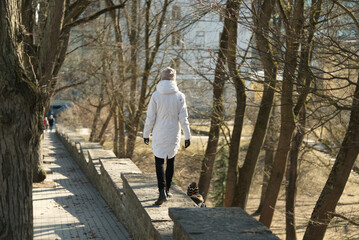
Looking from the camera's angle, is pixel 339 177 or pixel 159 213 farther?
pixel 339 177

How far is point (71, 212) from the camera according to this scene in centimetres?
980

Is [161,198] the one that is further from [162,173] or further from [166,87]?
[166,87]

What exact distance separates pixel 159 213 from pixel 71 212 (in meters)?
Result: 4.48

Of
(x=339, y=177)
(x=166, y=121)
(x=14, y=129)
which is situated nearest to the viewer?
(x=14, y=129)

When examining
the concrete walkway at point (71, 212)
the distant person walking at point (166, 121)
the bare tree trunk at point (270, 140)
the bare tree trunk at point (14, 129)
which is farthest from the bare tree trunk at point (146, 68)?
the bare tree trunk at point (14, 129)

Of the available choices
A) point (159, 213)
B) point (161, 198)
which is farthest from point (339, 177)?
point (159, 213)

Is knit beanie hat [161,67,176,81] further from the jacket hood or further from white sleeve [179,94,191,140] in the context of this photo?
white sleeve [179,94,191,140]

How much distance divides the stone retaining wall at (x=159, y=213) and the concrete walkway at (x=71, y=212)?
219mm

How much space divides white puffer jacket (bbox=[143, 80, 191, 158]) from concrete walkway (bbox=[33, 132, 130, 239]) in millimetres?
2046

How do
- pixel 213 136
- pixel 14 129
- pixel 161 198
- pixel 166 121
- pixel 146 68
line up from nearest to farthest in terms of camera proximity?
pixel 14 129 < pixel 161 198 < pixel 166 121 < pixel 213 136 < pixel 146 68

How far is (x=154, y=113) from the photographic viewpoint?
6355mm

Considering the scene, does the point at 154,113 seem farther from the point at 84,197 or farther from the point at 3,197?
the point at 84,197

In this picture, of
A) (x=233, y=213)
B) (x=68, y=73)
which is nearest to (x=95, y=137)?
(x=68, y=73)

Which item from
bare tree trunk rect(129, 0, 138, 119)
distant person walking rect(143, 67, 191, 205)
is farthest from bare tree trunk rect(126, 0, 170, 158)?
distant person walking rect(143, 67, 191, 205)
